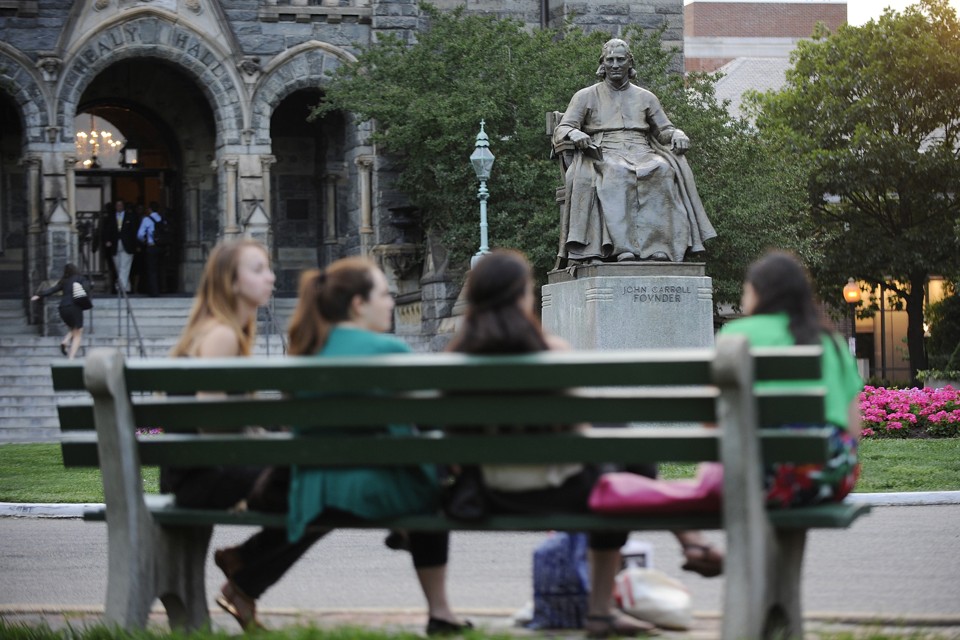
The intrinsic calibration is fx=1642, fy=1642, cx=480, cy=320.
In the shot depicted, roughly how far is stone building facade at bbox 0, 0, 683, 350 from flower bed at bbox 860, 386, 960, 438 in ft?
38.5

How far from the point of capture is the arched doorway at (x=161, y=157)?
35.2 m

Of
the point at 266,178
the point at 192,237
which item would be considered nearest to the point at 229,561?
the point at 266,178

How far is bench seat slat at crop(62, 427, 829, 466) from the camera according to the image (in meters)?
4.92

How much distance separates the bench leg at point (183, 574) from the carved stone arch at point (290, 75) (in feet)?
89.2

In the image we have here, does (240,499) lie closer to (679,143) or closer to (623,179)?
(623,179)

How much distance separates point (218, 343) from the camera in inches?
236

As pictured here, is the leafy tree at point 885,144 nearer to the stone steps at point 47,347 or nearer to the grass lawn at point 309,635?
the stone steps at point 47,347

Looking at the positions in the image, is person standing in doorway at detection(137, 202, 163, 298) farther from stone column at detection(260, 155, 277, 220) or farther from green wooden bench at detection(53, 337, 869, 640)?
green wooden bench at detection(53, 337, 869, 640)

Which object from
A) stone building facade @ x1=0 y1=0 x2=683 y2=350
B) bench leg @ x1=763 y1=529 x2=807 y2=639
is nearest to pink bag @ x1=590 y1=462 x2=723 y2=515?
bench leg @ x1=763 y1=529 x2=807 y2=639

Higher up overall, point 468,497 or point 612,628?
point 468,497

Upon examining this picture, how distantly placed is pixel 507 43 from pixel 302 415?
85.4ft

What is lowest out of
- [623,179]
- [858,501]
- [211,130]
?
[858,501]

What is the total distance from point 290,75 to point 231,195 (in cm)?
268

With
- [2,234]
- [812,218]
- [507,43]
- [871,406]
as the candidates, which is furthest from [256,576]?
[812,218]
